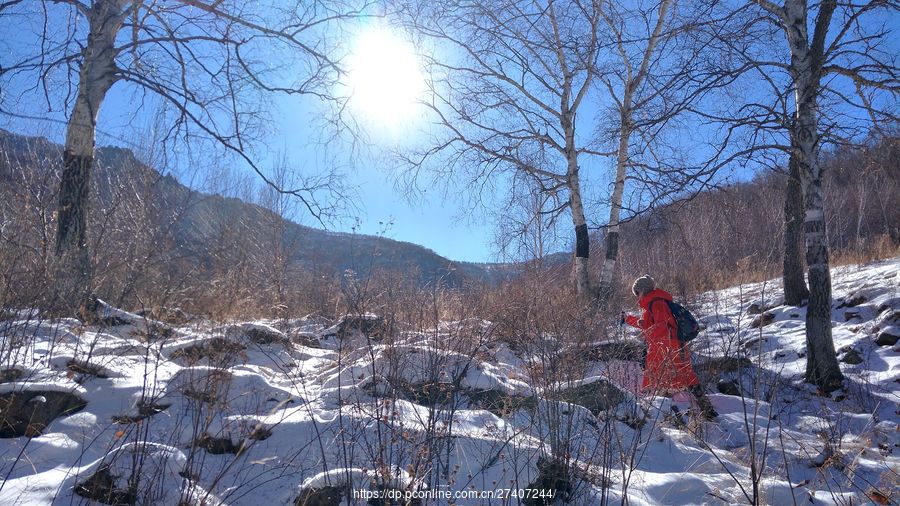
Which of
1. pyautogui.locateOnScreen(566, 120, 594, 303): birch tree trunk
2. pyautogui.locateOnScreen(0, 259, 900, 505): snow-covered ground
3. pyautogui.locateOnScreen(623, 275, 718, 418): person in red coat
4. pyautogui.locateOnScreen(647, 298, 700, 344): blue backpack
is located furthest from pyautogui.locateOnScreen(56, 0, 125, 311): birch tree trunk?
pyautogui.locateOnScreen(566, 120, 594, 303): birch tree trunk

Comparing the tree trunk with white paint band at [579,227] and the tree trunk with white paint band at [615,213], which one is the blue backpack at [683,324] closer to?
the tree trunk with white paint band at [615,213]

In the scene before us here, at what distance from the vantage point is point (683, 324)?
503 cm

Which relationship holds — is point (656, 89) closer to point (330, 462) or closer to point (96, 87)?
point (330, 462)

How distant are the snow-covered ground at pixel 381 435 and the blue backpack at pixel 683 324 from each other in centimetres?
61

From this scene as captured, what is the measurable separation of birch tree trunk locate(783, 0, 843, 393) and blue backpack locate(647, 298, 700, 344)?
4.49ft

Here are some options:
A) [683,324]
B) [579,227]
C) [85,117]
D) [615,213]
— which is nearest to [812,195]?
[683,324]

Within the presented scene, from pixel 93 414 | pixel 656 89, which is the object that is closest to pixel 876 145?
pixel 656 89

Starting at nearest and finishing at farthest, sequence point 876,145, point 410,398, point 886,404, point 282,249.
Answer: point 410,398 < point 886,404 < point 876,145 < point 282,249

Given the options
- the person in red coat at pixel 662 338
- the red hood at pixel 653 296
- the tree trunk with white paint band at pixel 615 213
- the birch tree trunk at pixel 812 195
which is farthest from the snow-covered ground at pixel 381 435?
the tree trunk with white paint band at pixel 615 213

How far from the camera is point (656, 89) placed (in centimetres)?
581

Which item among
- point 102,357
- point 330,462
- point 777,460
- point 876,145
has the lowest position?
point 777,460

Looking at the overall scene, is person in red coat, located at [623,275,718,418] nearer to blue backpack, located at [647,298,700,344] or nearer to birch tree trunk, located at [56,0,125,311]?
blue backpack, located at [647,298,700,344]

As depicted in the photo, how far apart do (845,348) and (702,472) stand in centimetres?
427

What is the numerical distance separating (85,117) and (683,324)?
6.65 metres
